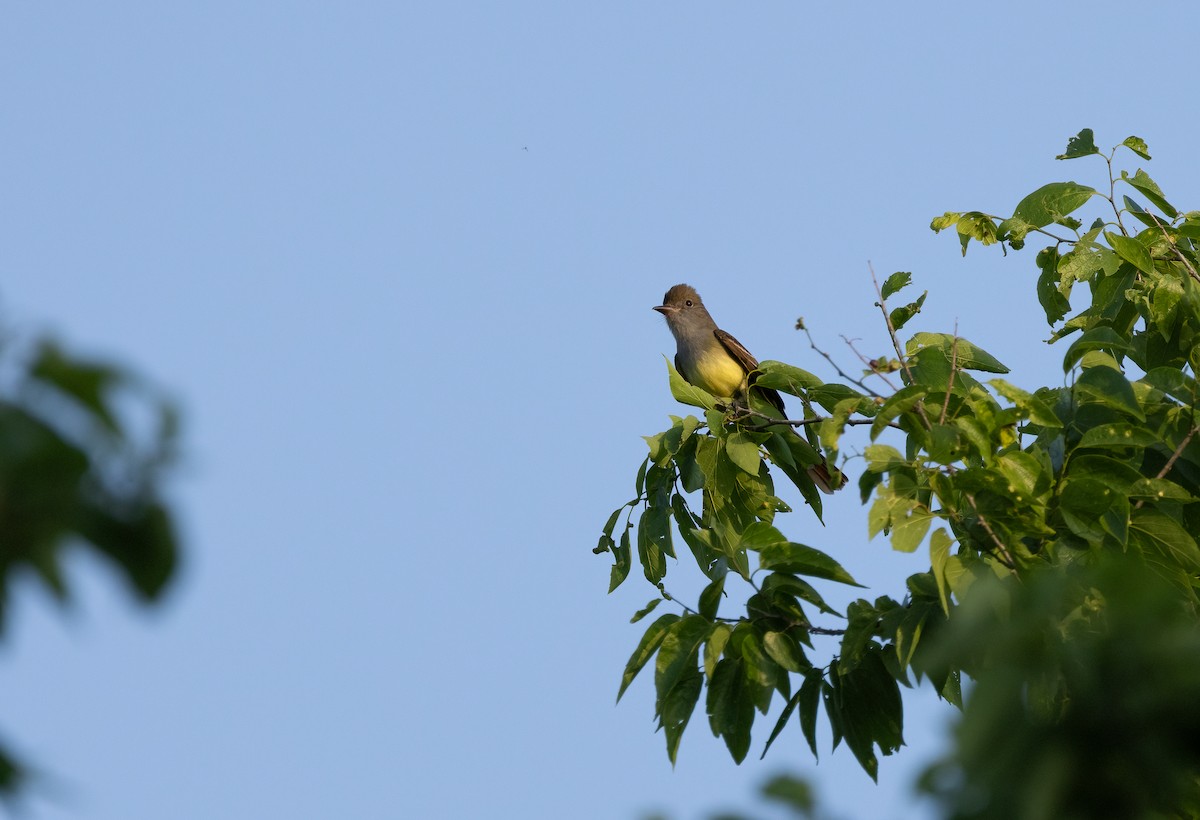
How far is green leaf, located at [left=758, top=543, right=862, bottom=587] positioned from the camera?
4.38 m

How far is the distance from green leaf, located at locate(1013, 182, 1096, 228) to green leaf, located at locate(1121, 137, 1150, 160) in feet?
1.52

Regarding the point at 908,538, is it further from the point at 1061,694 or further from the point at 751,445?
the point at 751,445

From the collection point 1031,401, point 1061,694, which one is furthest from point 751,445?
point 1061,694

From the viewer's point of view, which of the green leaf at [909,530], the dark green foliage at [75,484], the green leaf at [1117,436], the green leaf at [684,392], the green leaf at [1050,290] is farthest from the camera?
the green leaf at [1050,290]

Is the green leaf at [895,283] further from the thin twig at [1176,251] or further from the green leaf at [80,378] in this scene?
the green leaf at [80,378]

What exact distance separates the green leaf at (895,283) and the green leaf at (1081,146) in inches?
54.1

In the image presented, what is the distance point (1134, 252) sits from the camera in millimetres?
6035

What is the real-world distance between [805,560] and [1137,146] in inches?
140

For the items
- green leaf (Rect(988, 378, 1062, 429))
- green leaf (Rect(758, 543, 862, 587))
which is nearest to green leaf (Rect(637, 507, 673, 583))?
green leaf (Rect(758, 543, 862, 587))

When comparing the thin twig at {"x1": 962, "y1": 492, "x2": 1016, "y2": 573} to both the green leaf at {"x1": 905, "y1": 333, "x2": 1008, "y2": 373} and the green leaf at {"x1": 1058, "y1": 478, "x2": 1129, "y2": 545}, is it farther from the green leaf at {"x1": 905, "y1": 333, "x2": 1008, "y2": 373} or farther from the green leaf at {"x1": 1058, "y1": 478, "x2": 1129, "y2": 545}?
the green leaf at {"x1": 905, "y1": 333, "x2": 1008, "y2": 373}

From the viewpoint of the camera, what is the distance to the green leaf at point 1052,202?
6.39m

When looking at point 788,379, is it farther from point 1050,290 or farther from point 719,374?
point 719,374

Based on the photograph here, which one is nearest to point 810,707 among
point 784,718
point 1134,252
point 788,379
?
point 784,718

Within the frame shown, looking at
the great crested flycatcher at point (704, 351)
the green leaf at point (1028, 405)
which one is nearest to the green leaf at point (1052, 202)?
the green leaf at point (1028, 405)
